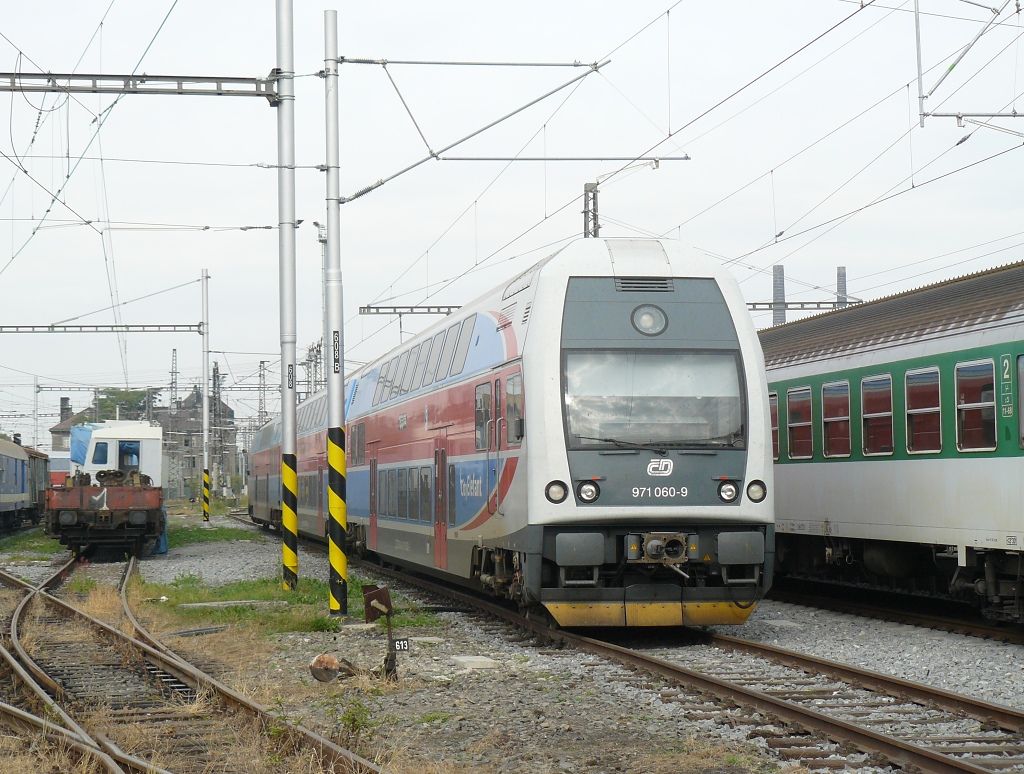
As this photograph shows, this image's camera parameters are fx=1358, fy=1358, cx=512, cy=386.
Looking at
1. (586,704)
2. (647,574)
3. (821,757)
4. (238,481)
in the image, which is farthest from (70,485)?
(238,481)

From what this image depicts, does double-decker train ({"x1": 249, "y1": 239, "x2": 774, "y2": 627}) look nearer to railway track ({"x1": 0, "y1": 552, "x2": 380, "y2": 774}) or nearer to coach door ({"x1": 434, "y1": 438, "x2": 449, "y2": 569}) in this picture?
coach door ({"x1": 434, "y1": 438, "x2": 449, "y2": 569})

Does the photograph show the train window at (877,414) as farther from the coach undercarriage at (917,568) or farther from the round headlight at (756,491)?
the round headlight at (756,491)

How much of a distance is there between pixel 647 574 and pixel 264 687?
4.10 meters

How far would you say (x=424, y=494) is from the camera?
1805 cm

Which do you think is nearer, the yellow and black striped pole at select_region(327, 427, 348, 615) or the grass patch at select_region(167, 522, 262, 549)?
the yellow and black striped pole at select_region(327, 427, 348, 615)

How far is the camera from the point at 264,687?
34.1ft

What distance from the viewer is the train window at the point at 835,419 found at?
16859 mm

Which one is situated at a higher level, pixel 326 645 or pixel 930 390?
pixel 930 390

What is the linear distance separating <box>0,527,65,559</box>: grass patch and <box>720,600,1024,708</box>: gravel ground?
21.1 metres

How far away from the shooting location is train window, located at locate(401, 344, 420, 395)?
64.5 ft

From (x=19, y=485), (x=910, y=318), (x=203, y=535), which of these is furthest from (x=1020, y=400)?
(x=19, y=485)

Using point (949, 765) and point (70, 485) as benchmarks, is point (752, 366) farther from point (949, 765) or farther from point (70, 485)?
point (70, 485)

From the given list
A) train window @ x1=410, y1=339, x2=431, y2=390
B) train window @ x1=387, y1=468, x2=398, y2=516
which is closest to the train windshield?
train window @ x1=410, y1=339, x2=431, y2=390

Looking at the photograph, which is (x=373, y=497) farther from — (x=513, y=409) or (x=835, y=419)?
(x=513, y=409)
